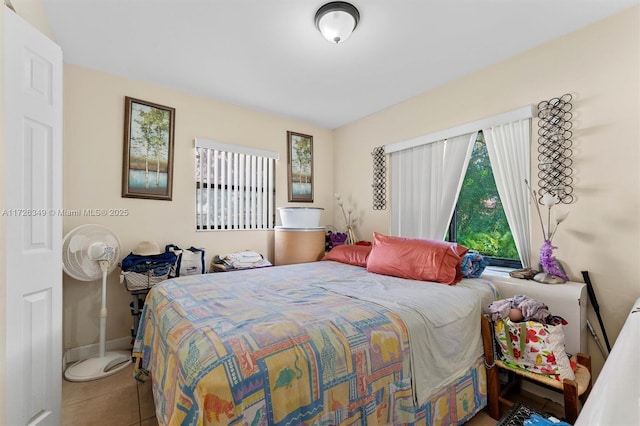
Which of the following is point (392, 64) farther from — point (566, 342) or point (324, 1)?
point (566, 342)

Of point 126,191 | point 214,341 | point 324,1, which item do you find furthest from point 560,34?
point 126,191

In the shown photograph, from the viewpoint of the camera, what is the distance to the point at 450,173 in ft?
8.86

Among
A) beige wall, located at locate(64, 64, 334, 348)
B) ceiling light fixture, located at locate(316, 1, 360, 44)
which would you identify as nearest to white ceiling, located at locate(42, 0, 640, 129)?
ceiling light fixture, located at locate(316, 1, 360, 44)

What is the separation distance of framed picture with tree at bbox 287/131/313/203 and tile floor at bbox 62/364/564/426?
247 cm

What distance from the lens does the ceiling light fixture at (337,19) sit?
5.64 feet

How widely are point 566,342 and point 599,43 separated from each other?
2.01 meters

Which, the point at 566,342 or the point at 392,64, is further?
the point at 392,64

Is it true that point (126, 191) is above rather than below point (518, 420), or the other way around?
above

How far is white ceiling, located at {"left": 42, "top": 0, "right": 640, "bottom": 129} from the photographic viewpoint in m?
1.77

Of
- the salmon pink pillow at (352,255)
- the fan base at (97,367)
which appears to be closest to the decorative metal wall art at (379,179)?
the salmon pink pillow at (352,255)

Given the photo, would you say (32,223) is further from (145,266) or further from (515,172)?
(515,172)

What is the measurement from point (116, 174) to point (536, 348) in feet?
11.4

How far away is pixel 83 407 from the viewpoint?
1.81 metres

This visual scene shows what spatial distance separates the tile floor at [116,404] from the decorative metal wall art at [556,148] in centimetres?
145
